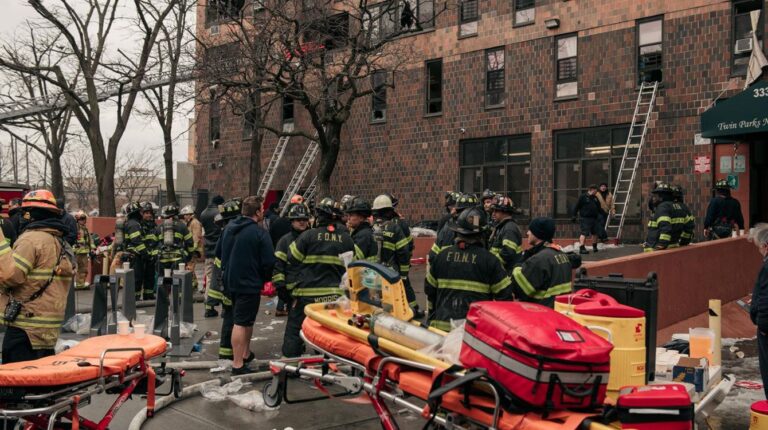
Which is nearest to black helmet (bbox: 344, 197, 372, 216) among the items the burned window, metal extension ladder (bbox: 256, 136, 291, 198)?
the burned window

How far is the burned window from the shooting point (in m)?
23.3

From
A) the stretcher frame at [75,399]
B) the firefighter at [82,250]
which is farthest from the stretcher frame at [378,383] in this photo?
the firefighter at [82,250]

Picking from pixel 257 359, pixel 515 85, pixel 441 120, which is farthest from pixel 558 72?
pixel 257 359

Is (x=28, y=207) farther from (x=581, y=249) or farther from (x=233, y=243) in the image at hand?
(x=581, y=249)

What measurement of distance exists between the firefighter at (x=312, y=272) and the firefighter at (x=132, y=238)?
22.2 feet

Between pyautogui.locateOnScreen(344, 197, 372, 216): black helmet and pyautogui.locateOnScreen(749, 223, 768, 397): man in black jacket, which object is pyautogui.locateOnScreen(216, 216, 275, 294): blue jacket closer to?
pyautogui.locateOnScreen(344, 197, 372, 216): black helmet

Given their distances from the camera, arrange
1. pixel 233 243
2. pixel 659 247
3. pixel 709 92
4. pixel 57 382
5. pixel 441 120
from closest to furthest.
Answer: pixel 57 382
pixel 233 243
pixel 659 247
pixel 709 92
pixel 441 120

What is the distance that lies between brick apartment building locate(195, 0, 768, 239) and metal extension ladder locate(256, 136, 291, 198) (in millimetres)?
3117

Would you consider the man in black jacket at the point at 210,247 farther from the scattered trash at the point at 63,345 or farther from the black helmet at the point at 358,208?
the black helmet at the point at 358,208

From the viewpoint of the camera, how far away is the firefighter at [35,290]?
5.52 m

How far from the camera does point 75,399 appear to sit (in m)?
4.68

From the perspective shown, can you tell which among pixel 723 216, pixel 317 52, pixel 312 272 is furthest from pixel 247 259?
pixel 317 52

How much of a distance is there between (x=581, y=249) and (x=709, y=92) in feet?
18.6

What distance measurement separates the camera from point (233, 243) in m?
8.26
